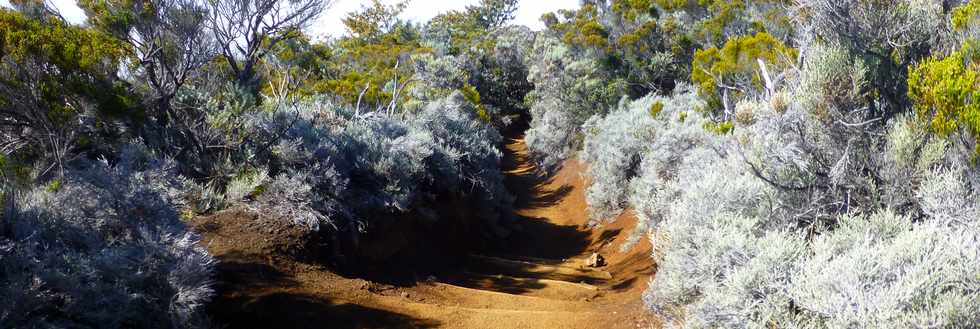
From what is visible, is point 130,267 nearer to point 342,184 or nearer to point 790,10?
point 342,184

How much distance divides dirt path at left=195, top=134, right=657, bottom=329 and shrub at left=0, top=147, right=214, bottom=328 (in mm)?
890

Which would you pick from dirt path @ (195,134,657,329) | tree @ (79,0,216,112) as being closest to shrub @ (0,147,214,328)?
dirt path @ (195,134,657,329)

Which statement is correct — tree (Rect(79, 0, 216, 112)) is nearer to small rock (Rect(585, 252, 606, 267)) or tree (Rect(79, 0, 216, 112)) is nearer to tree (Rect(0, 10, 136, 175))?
tree (Rect(0, 10, 136, 175))

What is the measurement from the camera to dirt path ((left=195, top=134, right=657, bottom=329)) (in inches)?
234

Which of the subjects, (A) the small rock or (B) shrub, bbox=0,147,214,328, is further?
(A) the small rock

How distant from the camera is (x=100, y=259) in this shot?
4348 mm

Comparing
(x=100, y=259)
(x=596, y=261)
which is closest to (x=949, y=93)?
(x=100, y=259)

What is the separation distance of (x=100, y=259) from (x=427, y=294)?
3.92 m

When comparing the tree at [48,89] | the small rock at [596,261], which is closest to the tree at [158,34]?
the tree at [48,89]

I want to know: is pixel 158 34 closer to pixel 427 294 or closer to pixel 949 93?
pixel 427 294

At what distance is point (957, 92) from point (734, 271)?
2.10 metres

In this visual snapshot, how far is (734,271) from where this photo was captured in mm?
4422

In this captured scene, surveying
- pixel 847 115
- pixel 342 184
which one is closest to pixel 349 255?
pixel 342 184

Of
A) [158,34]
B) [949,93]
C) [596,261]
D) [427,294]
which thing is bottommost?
[596,261]
